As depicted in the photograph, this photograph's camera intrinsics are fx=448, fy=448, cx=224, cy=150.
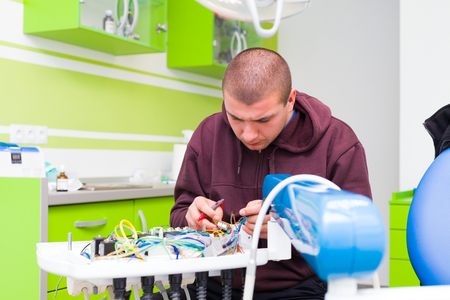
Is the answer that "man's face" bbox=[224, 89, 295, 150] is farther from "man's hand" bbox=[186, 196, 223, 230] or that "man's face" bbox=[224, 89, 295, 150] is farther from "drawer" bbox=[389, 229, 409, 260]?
"drawer" bbox=[389, 229, 409, 260]

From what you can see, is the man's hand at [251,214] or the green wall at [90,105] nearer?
the man's hand at [251,214]

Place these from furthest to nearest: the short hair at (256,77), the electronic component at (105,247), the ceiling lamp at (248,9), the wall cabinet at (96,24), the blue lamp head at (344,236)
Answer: the wall cabinet at (96,24), the short hair at (256,77), the ceiling lamp at (248,9), the electronic component at (105,247), the blue lamp head at (344,236)

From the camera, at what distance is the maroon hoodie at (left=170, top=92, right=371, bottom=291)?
134 centimetres

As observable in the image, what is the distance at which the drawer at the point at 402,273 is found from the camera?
7.29 feet

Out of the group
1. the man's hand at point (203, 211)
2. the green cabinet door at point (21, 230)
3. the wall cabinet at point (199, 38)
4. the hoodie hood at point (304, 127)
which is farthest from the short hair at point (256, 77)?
the wall cabinet at point (199, 38)

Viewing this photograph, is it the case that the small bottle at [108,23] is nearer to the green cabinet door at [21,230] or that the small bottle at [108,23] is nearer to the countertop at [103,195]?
the countertop at [103,195]

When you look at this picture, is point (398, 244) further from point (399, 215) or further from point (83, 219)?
point (83, 219)

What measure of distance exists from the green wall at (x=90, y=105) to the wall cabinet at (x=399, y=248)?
165 centimetres

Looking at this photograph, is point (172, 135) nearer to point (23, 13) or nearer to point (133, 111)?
point (133, 111)

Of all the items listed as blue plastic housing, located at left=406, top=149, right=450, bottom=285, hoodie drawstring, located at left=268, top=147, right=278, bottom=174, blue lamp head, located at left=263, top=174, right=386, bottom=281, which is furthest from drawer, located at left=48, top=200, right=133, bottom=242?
blue lamp head, located at left=263, top=174, right=386, bottom=281

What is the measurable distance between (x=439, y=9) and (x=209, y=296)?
2.08m

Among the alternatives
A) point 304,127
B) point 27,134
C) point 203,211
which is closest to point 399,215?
point 304,127

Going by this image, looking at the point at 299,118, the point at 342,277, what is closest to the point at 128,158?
the point at 299,118

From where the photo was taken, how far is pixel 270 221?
39.8 inches
